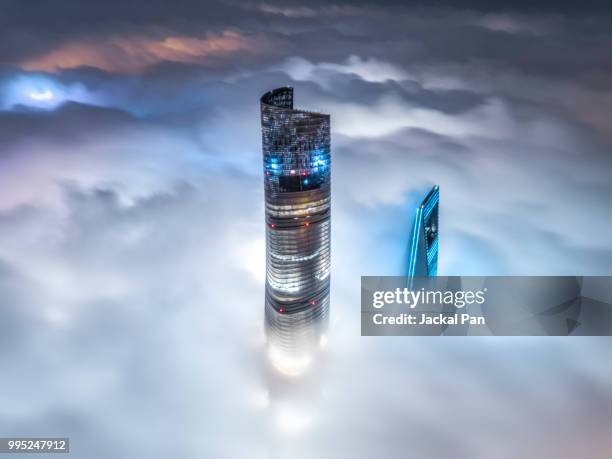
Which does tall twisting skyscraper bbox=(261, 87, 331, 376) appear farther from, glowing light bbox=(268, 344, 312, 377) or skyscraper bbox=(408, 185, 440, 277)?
skyscraper bbox=(408, 185, 440, 277)

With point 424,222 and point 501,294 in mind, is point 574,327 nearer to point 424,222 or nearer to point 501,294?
point 501,294

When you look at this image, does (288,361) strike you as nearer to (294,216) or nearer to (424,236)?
(294,216)

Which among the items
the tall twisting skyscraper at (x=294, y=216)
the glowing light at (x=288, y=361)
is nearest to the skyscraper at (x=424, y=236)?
the tall twisting skyscraper at (x=294, y=216)

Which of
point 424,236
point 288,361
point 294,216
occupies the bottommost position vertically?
point 288,361

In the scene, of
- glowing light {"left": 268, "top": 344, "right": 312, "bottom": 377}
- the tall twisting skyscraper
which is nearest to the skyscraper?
the tall twisting skyscraper

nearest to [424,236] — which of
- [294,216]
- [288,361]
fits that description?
[294,216]

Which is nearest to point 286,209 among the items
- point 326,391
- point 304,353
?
point 304,353

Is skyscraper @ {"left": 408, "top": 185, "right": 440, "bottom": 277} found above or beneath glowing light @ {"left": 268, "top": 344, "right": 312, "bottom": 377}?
above
